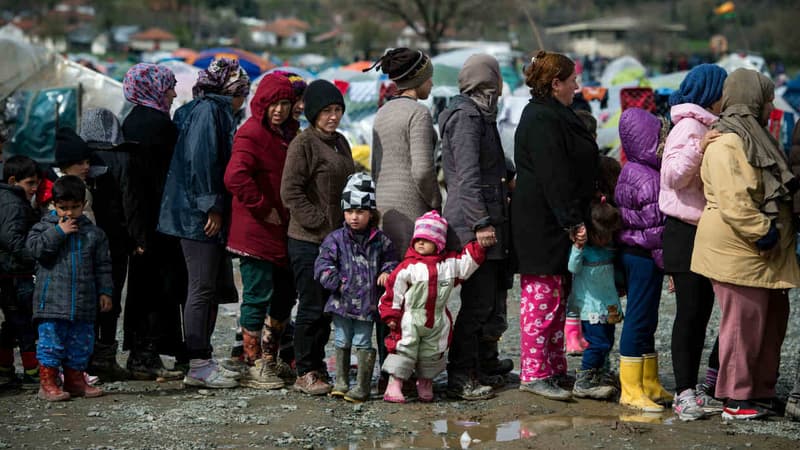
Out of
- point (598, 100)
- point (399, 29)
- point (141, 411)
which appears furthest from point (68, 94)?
point (399, 29)

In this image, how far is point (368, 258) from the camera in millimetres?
6148

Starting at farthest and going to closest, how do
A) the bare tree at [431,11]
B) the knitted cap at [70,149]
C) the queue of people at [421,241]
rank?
the bare tree at [431,11] → the knitted cap at [70,149] → the queue of people at [421,241]

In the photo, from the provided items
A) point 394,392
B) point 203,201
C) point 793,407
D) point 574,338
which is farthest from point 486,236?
point 574,338

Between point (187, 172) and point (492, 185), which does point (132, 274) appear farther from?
point (492, 185)

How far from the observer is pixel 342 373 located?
629cm

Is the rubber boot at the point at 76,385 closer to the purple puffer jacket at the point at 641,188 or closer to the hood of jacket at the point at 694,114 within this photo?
the purple puffer jacket at the point at 641,188

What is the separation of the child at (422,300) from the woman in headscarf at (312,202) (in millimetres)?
432

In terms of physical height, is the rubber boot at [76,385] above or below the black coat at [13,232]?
below

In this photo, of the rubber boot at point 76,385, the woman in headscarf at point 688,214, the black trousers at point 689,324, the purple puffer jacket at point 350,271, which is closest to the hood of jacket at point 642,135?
the woman in headscarf at point 688,214

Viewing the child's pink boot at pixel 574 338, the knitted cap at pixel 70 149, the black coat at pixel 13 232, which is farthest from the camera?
the child's pink boot at pixel 574 338

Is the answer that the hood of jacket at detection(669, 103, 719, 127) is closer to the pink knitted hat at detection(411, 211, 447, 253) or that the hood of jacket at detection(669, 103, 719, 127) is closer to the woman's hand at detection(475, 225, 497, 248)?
the woman's hand at detection(475, 225, 497, 248)

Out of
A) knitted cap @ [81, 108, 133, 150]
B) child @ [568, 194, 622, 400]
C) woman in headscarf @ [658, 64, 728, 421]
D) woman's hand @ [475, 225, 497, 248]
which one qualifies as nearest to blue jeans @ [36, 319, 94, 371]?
knitted cap @ [81, 108, 133, 150]

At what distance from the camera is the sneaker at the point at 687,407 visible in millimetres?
5809

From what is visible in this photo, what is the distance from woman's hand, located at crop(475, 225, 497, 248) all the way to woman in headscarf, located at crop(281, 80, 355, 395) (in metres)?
0.82
